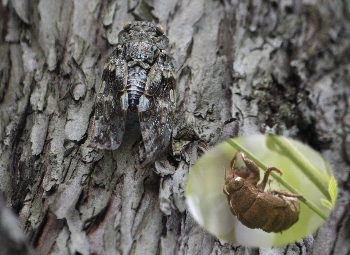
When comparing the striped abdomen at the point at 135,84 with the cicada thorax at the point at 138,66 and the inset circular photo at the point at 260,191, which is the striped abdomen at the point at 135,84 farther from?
the inset circular photo at the point at 260,191

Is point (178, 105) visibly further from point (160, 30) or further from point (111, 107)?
point (160, 30)

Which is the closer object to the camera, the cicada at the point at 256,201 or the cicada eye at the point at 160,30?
the cicada at the point at 256,201

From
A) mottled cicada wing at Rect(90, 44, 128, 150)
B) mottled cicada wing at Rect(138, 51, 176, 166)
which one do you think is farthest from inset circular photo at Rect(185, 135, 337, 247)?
mottled cicada wing at Rect(90, 44, 128, 150)

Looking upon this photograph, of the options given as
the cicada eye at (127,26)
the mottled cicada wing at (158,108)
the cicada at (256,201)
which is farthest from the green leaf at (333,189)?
the cicada eye at (127,26)

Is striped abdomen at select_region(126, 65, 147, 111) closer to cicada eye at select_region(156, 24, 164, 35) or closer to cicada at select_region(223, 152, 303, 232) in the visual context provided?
cicada eye at select_region(156, 24, 164, 35)

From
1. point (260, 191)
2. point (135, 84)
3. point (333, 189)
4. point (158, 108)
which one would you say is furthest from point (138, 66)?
point (333, 189)

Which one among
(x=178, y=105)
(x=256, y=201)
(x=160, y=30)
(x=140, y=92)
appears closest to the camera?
(x=256, y=201)

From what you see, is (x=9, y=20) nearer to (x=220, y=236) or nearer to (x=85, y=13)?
(x=85, y=13)
